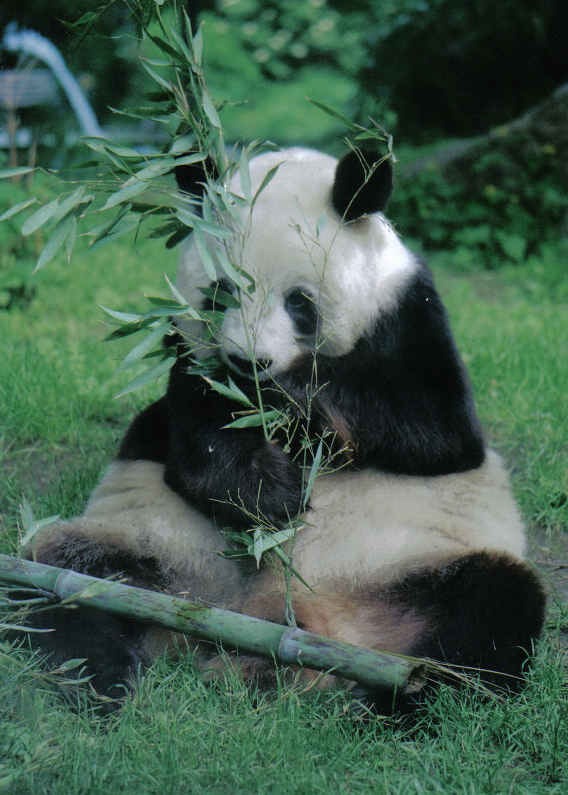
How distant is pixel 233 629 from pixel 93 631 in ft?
1.35

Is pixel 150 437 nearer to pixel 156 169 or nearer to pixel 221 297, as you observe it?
pixel 221 297

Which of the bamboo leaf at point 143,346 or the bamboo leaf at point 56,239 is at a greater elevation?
the bamboo leaf at point 56,239

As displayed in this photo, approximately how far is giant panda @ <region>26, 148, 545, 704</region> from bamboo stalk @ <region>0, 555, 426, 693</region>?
0.54 feet

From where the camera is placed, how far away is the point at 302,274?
2.69 meters

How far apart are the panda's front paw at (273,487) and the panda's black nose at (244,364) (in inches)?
9.0

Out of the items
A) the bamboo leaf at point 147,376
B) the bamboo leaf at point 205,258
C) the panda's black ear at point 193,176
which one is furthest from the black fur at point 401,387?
the panda's black ear at point 193,176

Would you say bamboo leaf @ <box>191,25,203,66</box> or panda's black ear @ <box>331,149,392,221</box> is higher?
bamboo leaf @ <box>191,25,203,66</box>

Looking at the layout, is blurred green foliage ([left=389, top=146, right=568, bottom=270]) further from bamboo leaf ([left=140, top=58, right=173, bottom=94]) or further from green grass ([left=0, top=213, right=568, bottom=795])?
bamboo leaf ([left=140, top=58, right=173, bottom=94])

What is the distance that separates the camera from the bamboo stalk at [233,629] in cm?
236

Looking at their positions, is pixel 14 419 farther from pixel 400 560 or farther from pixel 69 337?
pixel 400 560

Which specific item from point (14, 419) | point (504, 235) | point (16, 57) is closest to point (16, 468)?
point (14, 419)

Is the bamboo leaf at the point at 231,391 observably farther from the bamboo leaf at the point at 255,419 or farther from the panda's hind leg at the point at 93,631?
the panda's hind leg at the point at 93,631

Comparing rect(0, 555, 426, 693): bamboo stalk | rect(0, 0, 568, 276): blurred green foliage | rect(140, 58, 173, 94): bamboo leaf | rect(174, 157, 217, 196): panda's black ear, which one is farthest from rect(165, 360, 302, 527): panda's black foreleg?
rect(0, 0, 568, 276): blurred green foliage

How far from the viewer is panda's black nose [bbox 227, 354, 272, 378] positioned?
265cm
